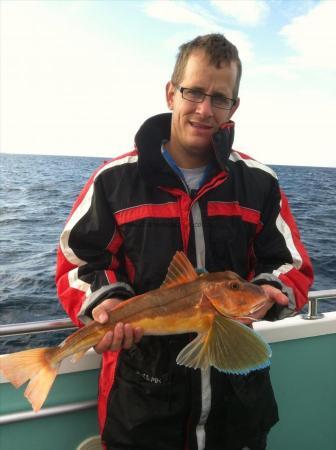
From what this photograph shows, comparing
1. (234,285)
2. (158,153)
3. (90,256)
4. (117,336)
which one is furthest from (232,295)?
(158,153)

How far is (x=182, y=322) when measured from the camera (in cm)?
236

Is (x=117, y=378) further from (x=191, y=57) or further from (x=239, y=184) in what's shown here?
(x=191, y=57)

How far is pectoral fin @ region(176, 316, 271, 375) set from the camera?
89.5 inches

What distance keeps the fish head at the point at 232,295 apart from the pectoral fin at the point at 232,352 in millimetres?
76

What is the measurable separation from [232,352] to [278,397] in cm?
174

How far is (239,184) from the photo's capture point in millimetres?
2945

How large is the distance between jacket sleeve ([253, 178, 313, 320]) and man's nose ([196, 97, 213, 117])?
0.69 metres

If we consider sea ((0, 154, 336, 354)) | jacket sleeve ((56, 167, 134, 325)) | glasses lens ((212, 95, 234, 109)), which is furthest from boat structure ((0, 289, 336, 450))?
sea ((0, 154, 336, 354))

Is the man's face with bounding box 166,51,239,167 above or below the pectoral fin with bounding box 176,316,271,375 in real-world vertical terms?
above

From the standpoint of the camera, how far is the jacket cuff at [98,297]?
8.33 ft

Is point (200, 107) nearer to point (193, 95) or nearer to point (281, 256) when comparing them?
point (193, 95)

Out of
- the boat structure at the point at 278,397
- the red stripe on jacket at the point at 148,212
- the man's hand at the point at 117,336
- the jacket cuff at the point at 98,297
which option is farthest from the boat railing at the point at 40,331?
the red stripe on jacket at the point at 148,212

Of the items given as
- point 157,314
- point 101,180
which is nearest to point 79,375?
point 157,314

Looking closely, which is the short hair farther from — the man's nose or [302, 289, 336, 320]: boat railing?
[302, 289, 336, 320]: boat railing
